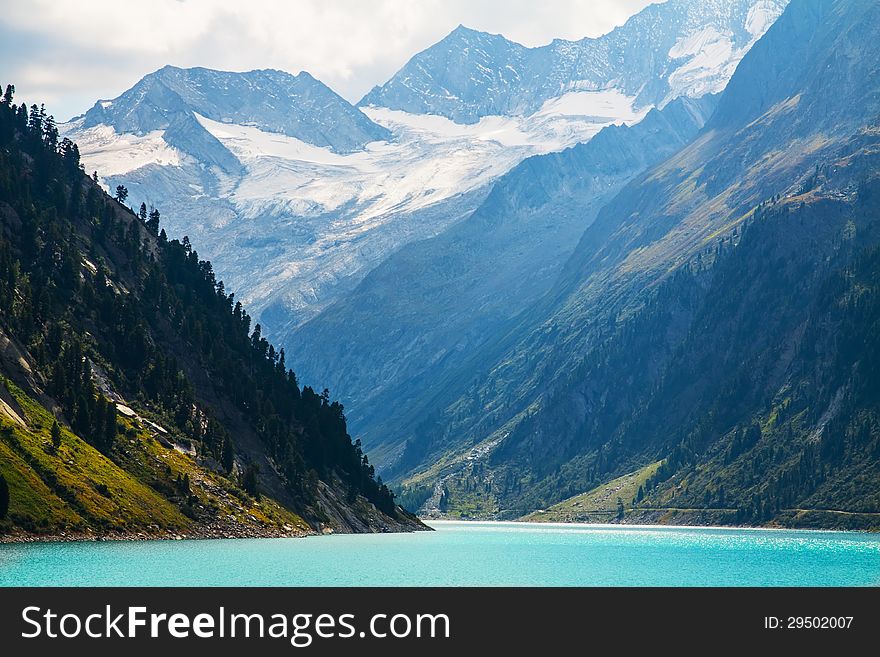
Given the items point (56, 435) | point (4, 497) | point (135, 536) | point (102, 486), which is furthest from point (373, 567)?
point (56, 435)

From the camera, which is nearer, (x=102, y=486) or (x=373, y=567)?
(x=373, y=567)

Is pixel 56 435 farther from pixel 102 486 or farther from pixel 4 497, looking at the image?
pixel 4 497

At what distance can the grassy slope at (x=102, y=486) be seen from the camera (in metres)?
146

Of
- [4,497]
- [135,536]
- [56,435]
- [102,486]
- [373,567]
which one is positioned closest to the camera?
[4,497]

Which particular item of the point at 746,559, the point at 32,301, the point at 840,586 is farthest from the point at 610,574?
the point at 32,301

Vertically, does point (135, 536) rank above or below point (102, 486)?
below

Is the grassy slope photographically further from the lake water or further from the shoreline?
the lake water

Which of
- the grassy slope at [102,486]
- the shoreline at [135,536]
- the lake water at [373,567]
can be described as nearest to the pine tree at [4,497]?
the grassy slope at [102,486]

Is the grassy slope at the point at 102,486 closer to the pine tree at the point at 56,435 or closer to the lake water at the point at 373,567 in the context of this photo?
the pine tree at the point at 56,435

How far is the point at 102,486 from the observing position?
161250 millimetres
